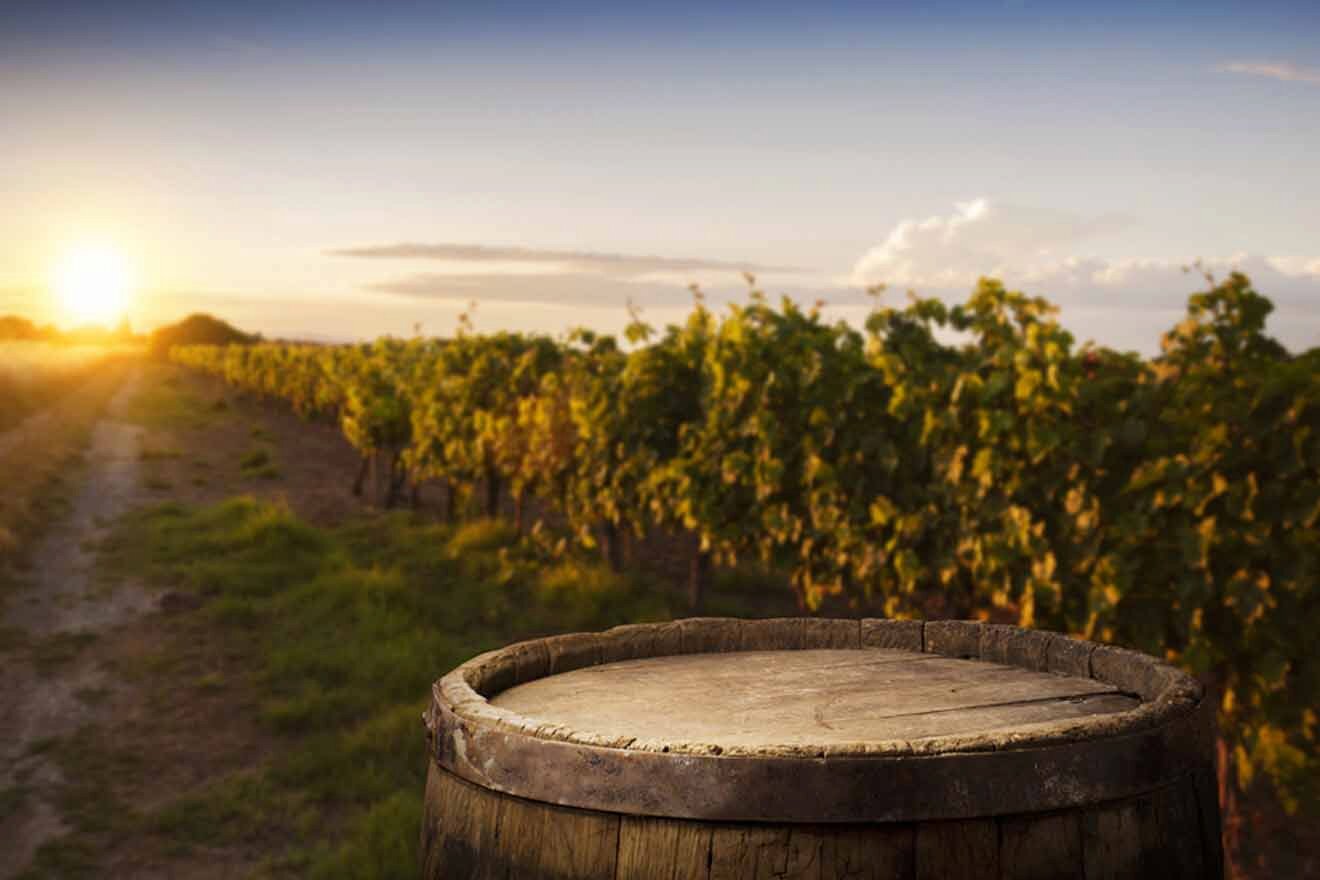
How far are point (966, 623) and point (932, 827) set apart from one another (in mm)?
988

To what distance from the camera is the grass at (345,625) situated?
5.66m

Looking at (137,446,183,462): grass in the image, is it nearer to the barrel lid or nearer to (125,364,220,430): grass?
(125,364,220,430): grass

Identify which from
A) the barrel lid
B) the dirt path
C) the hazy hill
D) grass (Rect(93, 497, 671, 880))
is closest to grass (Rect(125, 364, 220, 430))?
the dirt path

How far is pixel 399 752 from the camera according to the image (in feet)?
20.9

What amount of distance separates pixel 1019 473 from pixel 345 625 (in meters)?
5.43

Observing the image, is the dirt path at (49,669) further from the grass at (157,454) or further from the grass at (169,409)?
the grass at (169,409)

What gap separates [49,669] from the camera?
321 inches

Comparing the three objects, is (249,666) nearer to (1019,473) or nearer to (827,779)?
(1019,473)

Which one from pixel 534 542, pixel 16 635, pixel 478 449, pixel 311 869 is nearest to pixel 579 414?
pixel 534 542

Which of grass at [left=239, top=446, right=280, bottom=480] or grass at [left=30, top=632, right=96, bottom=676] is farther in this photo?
grass at [left=239, top=446, right=280, bottom=480]

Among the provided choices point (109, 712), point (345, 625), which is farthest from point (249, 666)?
point (109, 712)

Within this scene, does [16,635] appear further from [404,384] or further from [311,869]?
[404,384]

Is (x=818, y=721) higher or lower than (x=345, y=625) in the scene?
higher

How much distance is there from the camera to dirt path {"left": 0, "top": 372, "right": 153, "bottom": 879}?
5852 mm
